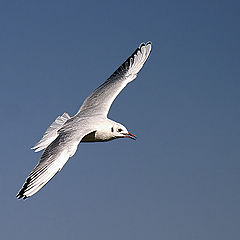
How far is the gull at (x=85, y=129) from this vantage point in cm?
775

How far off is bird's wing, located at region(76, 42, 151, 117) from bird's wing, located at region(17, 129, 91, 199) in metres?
2.39

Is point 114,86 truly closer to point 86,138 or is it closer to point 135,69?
point 135,69

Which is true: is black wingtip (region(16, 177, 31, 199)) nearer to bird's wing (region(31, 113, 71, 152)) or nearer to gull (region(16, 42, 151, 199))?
gull (region(16, 42, 151, 199))

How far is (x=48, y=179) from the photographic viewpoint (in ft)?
24.9

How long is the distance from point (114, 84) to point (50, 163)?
483cm

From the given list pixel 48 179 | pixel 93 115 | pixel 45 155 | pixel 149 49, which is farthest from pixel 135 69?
pixel 48 179

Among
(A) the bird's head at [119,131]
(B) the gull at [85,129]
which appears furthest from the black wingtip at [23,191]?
(A) the bird's head at [119,131]

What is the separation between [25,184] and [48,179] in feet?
1.04

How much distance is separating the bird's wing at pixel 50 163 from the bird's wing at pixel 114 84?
2386mm

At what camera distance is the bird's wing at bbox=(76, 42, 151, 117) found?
11.6m

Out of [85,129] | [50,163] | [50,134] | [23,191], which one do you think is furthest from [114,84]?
[23,191]

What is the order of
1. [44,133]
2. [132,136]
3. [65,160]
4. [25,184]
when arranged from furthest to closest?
[44,133]
[132,136]
[65,160]
[25,184]

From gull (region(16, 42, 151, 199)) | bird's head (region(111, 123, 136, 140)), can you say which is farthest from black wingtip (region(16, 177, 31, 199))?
bird's head (region(111, 123, 136, 140))

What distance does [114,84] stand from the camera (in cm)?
1254
